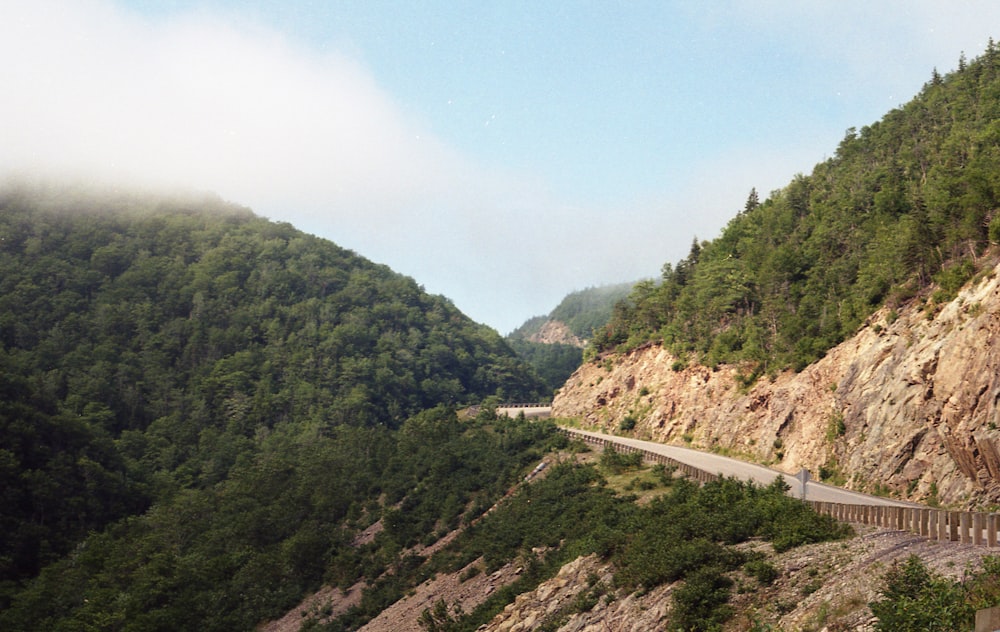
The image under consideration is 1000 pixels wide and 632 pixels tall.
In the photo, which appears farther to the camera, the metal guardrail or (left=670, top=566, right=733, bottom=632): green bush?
(left=670, top=566, right=733, bottom=632): green bush

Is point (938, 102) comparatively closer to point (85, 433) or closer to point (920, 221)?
point (920, 221)

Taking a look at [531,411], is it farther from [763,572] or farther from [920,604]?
[920,604]

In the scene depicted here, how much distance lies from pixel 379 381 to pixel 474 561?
85778 mm

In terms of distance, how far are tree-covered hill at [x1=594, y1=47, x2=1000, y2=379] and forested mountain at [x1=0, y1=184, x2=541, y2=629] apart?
19.8 meters

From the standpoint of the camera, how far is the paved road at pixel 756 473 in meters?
37.0

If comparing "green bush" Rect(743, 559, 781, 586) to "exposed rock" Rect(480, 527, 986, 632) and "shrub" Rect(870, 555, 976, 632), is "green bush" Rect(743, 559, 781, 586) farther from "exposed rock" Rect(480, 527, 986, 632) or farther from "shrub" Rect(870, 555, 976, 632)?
"shrub" Rect(870, 555, 976, 632)

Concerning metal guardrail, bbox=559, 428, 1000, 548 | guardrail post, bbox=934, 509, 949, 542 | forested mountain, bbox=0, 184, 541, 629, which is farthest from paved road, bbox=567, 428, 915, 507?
forested mountain, bbox=0, 184, 541, 629

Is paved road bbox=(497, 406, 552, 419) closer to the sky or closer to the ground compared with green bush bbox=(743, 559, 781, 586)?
closer to the sky

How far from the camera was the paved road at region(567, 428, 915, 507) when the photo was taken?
1457 inches

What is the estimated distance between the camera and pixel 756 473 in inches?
1864

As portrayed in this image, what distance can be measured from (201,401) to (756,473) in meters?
91.2

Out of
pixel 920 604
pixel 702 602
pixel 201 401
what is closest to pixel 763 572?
pixel 702 602

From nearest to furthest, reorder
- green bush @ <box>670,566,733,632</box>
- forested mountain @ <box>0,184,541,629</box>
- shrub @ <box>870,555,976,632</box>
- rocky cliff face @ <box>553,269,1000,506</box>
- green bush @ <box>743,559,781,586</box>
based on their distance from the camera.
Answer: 1. shrub @ <box>870,555,976,632</box>
2. green bush @ <box>670,566,733,632</box>
3. green bush @ <box>743,559,781,586</box>
4. rocky cliff face @ <box>553,269,1000,506</box>
5. forested mountain @ <box>0,184,541,629</box>

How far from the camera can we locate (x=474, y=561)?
50000 millimetres
